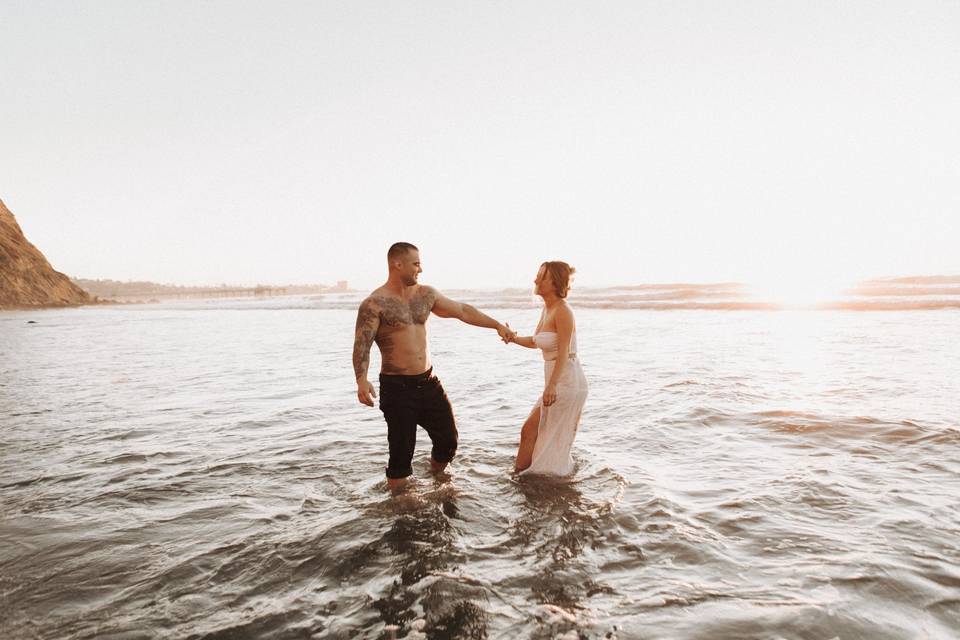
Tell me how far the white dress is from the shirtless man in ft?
3.90

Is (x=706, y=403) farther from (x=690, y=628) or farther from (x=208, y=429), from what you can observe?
(x=208, y=429)

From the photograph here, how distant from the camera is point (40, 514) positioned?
201 inches

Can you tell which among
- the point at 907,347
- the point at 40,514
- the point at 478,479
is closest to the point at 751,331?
the point at 907,347

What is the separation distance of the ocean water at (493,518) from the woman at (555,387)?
1.21 ft

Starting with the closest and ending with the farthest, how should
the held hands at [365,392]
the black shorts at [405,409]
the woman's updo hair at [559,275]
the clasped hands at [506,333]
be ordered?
the held hands at [365,392] < the black shorts at [405,409] < the woman's updo hair at [559,275] < the clasped hands at [506,333]

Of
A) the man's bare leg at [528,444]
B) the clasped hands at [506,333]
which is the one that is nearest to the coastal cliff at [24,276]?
the clasped hands at [506,333]

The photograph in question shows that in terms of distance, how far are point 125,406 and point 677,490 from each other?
993 centimetres

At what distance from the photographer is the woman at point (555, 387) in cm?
584

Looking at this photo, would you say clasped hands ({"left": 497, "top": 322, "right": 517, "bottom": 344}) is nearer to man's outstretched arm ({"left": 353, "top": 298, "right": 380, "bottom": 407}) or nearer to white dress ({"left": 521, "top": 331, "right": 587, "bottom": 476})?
white dress ({"left": 521, "top": 331, "right": 587, "bottom": 476})

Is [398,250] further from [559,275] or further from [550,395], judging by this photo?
[550,395]

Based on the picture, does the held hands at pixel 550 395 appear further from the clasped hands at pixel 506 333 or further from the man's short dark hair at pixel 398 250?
the man's short dark hair at pixel 398 250

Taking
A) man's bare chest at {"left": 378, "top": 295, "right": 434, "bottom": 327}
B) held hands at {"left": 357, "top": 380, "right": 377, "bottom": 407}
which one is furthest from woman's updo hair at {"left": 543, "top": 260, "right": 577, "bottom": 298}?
held hands at {"left": 357, "top": 380, "right": 377, "bottom": 407}

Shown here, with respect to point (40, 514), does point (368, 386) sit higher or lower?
higher

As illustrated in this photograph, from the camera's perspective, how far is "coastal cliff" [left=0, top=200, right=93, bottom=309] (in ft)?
162
